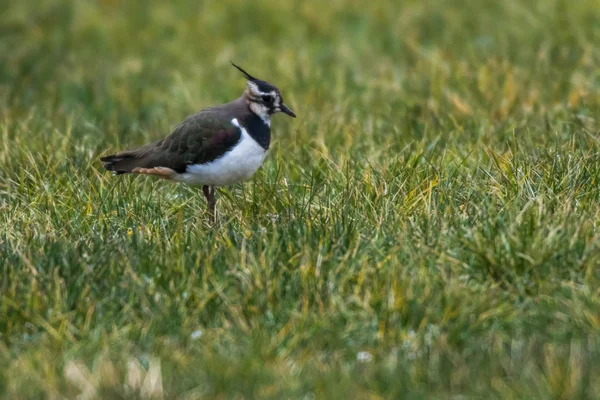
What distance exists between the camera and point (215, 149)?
5930 millimetres

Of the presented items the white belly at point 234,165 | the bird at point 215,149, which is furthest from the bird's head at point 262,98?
the white belly at point 234,165

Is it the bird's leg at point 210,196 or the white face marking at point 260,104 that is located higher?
the white face marking at point 260,104

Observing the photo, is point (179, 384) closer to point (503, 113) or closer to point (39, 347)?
point (39, 347)

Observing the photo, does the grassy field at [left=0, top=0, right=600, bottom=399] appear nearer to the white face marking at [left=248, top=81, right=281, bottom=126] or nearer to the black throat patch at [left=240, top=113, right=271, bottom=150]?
the black throat patch at [left=240, top=113, right=271, bottom=150]

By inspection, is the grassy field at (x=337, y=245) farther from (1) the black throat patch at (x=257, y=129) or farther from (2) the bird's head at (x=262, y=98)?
(2) the bird's head at (x=262, y=98)

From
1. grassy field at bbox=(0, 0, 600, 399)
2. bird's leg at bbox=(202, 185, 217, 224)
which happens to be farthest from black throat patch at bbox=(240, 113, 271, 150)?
bird's leg at bbox=(202, 185, 217, 224)

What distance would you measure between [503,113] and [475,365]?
12.7 feet

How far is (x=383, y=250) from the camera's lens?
17.0 ft

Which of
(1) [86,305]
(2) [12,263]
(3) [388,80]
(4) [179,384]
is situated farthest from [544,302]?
(3) [388,80]

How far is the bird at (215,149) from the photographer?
19.4 ft

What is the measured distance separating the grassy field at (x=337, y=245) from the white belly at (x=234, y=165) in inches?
7.3

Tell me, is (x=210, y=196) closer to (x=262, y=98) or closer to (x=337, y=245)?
(x=262, y=98)

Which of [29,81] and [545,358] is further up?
[545,358]

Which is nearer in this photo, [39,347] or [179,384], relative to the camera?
[179,384]
